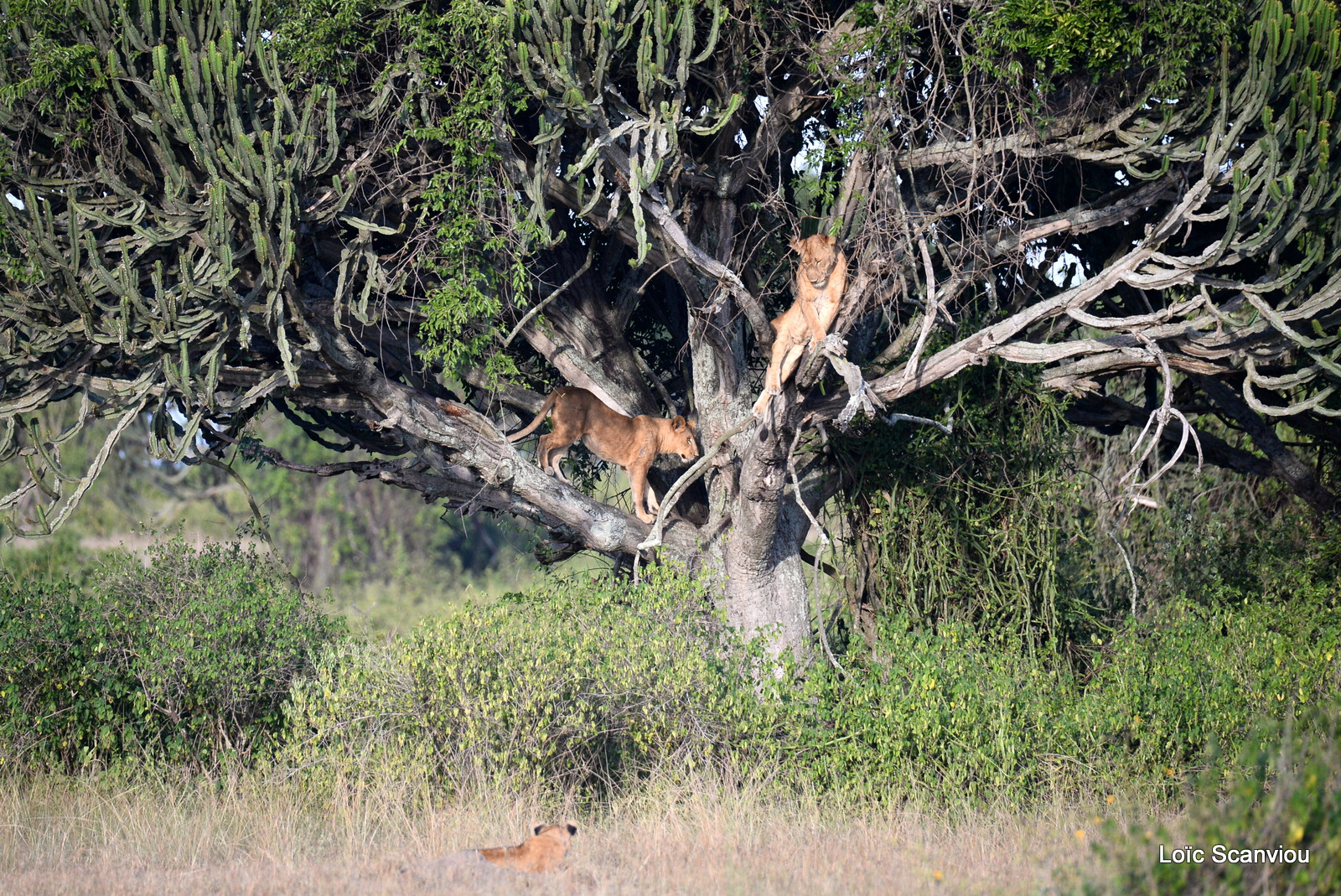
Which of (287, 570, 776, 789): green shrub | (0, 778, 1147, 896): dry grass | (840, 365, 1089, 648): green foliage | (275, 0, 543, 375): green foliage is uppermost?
(275, 0, 543, 375): green foliage

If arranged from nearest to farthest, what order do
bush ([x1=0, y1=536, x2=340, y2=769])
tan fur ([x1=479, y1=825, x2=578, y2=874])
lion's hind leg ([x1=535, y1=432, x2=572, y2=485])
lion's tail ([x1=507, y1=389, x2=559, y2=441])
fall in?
tan fur ([x1=479, y1=825, x2=578, y2=874])
bush ([x1=0, y1=536, x2=340, y2=769])
lion's tail ([x1=507, y1=389, x2=559, y2=441])
lion's hind leg ([x1=535, y1=432, x2=572, y2=485])

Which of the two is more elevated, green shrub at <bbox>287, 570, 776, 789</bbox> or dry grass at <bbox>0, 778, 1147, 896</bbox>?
green shrub at <bbox>287, 570, 776, 789</bbox>

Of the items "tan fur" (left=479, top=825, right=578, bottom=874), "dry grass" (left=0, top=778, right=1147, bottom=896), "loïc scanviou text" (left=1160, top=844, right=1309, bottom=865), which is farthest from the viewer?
"tan fur" (left=479, top=825, right=578, bottom=874)

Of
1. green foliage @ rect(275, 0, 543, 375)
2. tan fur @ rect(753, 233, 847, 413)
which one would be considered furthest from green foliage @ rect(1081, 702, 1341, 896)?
green foliage @ rect(275, 0, 543, 375)

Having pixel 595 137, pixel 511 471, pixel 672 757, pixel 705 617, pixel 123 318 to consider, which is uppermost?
pixel 595 137

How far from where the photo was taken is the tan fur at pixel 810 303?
7.57m

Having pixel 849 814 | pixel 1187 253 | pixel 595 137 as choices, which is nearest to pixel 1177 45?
pixel 1187 253

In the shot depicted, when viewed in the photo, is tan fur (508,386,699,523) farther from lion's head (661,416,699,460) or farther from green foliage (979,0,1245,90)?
green foliage (979,0,1245,90)

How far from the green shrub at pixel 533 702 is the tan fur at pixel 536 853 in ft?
4.57

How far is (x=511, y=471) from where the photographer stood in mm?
8914

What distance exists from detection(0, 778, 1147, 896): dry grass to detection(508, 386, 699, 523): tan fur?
2.96 m

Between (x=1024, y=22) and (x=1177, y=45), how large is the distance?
3.34ft

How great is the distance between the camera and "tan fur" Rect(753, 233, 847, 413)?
7570mm

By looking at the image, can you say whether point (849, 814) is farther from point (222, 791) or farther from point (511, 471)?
point (222, 791)
